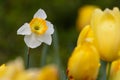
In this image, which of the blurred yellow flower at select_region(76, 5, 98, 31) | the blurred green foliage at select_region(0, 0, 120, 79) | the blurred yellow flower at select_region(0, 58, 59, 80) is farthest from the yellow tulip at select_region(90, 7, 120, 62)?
the blurred green foliage at select_region(0, 0, 120, 79)

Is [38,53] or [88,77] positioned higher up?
[88,77]

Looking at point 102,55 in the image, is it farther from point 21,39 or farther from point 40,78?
point 21,39

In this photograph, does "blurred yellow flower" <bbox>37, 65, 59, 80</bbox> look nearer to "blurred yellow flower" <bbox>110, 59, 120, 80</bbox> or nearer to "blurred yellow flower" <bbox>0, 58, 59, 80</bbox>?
"blurred yellow flower" <bbox>0, 58, 59, 80</bbox>

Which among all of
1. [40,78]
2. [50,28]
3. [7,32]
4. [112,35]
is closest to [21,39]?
[7,32]

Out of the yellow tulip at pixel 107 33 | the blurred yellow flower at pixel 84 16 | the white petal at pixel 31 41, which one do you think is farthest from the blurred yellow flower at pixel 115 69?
the blurred yellow flower at pixel 84 16

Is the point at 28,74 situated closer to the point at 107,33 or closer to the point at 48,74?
the point at 48,74

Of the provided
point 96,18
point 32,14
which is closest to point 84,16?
point 32,14
